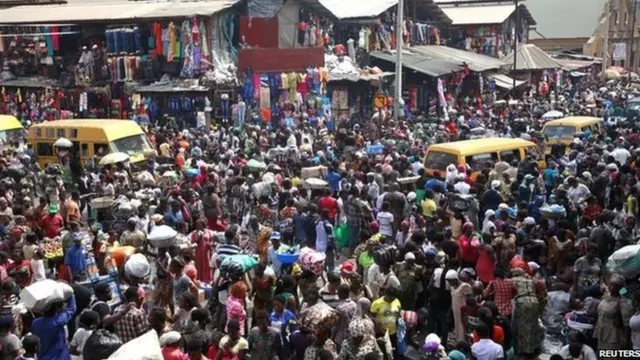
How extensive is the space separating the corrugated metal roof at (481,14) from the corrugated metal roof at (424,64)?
29.3 ft

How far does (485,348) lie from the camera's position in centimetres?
714

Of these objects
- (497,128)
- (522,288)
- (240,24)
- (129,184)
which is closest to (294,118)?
(240,24)

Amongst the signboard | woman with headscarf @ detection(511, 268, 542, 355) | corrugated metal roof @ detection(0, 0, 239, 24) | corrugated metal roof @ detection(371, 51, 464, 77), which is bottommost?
woman with headscarf @ detection(511, 268, 542, 355)

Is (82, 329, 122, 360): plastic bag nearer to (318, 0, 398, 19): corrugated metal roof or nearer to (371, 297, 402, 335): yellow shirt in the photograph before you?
(371, 297, 402, 335): yellow shirt

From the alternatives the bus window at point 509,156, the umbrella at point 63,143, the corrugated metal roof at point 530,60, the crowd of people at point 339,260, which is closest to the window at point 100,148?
the umbrella at point 63,143

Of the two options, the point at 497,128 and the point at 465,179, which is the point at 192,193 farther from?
the point at 497,128

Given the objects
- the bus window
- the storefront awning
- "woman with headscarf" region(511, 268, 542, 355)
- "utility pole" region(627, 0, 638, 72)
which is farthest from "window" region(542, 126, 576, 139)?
"utility pole" region(627, 0, 638, 72)

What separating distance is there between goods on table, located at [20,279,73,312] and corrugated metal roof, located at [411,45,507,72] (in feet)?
86.4

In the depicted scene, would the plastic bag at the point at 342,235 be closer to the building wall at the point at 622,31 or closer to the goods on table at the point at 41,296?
the goods on table at the point at 41,296

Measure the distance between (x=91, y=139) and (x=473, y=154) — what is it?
346 inches

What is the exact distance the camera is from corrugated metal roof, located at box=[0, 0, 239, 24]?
81.0 feet

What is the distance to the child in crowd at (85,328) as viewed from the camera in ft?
23.8

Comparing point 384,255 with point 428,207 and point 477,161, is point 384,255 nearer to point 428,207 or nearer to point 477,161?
point 428,207

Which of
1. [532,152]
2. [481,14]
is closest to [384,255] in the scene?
[532,152]
